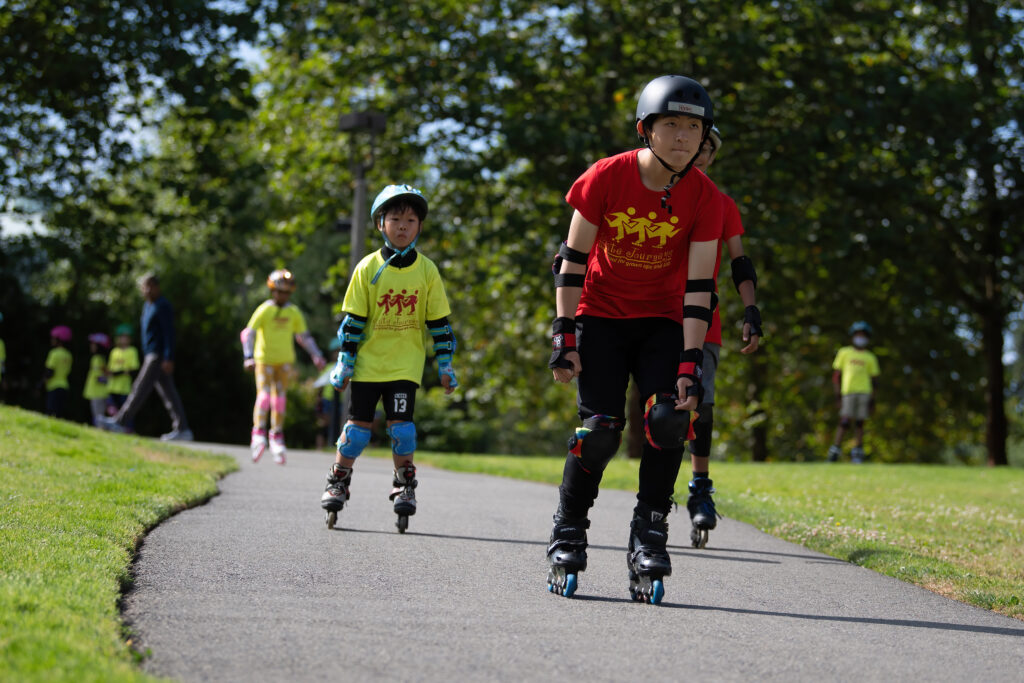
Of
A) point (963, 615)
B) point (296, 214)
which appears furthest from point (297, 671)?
point (296, 214)

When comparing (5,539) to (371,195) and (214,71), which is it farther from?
(371,195)

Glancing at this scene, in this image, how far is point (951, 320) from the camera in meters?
25.3

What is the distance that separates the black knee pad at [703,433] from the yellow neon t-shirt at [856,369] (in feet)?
41.8

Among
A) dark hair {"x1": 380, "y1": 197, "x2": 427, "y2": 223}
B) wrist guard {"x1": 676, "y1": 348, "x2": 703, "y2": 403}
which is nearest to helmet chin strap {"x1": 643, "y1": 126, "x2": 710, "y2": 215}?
wrist guard {"x1": 676, "y1": 348, "x2": 703, "y2": 403}

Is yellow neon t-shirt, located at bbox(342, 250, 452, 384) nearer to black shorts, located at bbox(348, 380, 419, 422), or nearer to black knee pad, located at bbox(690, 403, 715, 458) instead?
black shorts, located at bbox(348, 380, 419, 422)

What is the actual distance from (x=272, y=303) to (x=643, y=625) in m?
8.11

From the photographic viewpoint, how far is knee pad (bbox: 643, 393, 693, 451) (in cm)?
496

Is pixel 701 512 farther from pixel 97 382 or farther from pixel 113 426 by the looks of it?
pixel 97 382

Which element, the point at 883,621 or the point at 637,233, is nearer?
the point at 883,621

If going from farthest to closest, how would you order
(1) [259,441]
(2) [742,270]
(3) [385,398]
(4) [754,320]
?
(1) [259,441] → (3) [385,398] → (2) [742,270] → (4) [754,320]

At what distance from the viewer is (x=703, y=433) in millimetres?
7652

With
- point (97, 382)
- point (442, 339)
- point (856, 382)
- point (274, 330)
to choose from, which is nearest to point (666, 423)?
point (442, 339)

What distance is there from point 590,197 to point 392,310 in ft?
7.58

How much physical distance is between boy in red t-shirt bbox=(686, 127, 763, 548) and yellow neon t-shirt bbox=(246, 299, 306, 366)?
5382 millimetres
